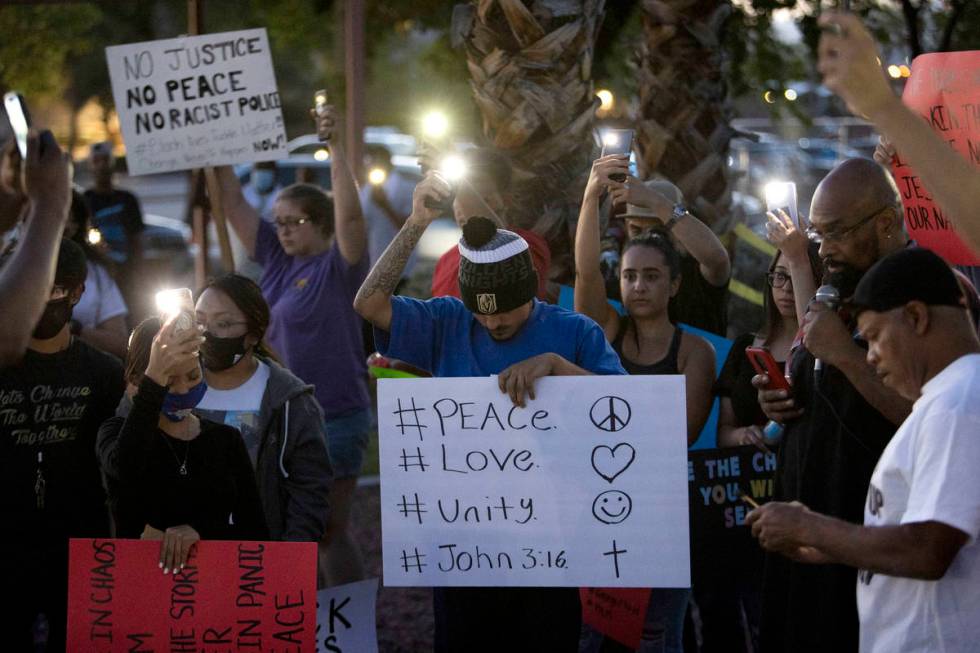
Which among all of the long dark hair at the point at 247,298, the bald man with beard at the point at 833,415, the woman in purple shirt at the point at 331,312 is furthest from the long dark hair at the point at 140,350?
the bald man with beard at the point at 833,415

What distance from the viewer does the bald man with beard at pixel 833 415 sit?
3.72 meters

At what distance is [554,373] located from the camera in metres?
4.15

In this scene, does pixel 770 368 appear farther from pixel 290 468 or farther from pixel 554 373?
pixel 290 468

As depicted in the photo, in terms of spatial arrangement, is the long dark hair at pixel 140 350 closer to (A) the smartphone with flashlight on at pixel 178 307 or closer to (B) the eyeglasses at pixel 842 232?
(A) the smartphone with flashlight on at pixel 178 307

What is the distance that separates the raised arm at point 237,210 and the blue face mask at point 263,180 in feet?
16.9

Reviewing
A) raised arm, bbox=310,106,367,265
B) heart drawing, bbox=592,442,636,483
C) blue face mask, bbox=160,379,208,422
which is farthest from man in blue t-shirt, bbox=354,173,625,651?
raised arm, bbox=310,106,367,265

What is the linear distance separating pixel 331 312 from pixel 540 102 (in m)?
1.47

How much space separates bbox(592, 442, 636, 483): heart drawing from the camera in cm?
411

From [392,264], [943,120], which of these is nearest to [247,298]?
[392,264]

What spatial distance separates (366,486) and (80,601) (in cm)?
512

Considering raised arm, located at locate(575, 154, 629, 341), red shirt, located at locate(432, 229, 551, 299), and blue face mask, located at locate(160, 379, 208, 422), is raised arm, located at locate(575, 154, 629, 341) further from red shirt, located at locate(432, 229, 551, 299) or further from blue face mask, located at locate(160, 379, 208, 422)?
blue face mask, located at locate(160, 379, 208, 422)

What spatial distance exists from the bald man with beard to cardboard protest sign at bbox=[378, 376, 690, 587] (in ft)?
1.06

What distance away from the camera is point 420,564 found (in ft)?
13.9

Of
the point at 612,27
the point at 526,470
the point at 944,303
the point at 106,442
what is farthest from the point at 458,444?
the point at 612,27
